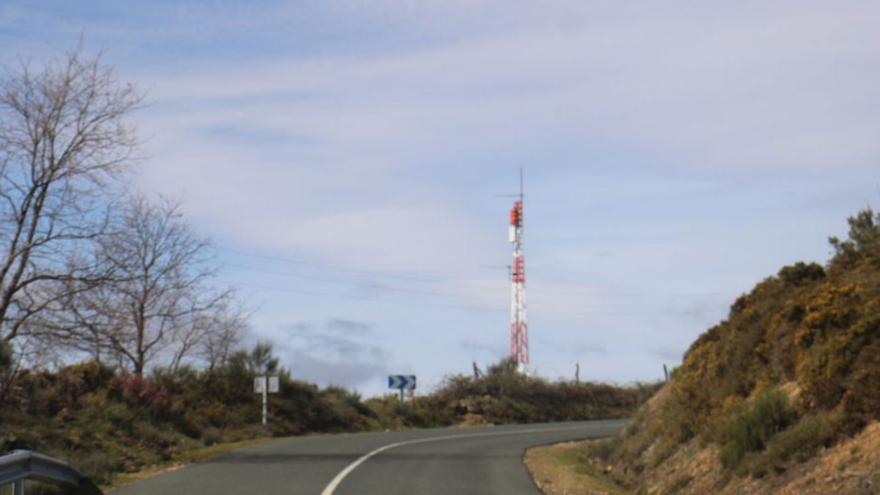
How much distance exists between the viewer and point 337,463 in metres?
20.6

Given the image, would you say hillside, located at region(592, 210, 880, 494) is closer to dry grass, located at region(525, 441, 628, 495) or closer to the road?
dry grass, located at region(525, 441, 628, 495)

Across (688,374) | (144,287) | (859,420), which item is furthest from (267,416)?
(859,420)

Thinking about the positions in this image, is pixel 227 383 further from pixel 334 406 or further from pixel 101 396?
pixel 101 396

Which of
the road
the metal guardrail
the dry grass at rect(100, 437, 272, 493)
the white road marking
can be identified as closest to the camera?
the metal guardrail

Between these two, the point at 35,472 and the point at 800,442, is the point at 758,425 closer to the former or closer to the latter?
the point at 800,442

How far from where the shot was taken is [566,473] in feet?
66.6

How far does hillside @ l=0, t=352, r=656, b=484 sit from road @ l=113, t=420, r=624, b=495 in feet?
6.52

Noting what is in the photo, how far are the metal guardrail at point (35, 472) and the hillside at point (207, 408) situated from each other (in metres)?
7.87

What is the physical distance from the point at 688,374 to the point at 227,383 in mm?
21933

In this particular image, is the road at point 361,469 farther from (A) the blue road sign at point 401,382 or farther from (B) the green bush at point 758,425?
(A) the blue road sign at point 401,382

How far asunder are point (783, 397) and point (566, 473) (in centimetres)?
621

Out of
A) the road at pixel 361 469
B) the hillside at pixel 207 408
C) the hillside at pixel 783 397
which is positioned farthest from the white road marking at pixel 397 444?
the hillside at pixel 783 397

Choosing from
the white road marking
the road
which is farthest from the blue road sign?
the road

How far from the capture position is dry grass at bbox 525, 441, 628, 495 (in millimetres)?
17625
